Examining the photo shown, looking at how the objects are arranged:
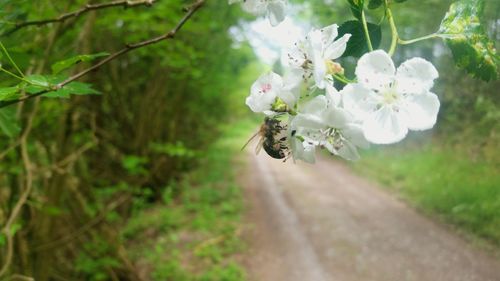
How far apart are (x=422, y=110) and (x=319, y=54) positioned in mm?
170

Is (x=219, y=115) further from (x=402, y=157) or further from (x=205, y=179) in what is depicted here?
(x=402, y=157)

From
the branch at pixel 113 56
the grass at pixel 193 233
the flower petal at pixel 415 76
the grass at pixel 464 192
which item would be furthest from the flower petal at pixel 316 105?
the grass at pixel 193 233

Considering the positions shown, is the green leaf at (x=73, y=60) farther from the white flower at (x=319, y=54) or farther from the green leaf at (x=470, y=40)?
the green leaf at (x=470, y=40)

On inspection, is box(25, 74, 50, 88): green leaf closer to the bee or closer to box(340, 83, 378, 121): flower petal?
the bee

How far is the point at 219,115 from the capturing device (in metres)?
9.34

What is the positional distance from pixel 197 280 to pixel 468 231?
105 inches

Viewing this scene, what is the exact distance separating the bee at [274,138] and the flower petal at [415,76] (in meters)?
0.22

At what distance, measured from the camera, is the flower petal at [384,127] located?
1.86 feet

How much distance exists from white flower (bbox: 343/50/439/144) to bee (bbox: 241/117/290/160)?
0.19m

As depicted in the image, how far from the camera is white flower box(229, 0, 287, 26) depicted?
792 millimetres

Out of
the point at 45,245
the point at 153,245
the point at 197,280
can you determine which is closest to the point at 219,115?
the point at 153,245

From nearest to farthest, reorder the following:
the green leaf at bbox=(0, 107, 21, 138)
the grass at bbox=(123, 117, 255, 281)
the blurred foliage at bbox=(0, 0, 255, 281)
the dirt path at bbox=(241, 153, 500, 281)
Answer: the green leaf at bbox=(0, 107, 21, 138) < the dirt path at bbox=(241, 153, 500, 281) < the blurred foliage at bbox=(0, 0, 255, 281) < the grass at bbox=(123, 117, 255, 281)

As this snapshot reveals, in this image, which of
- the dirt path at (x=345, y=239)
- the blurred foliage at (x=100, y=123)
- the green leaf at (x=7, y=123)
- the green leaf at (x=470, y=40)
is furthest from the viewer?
the blurred foliage at (x=100, y=123)

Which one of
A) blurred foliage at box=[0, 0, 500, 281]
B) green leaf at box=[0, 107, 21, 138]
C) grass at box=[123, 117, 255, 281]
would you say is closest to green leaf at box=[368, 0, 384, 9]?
blurred foliage at box=[0, 0, 500, 281]
